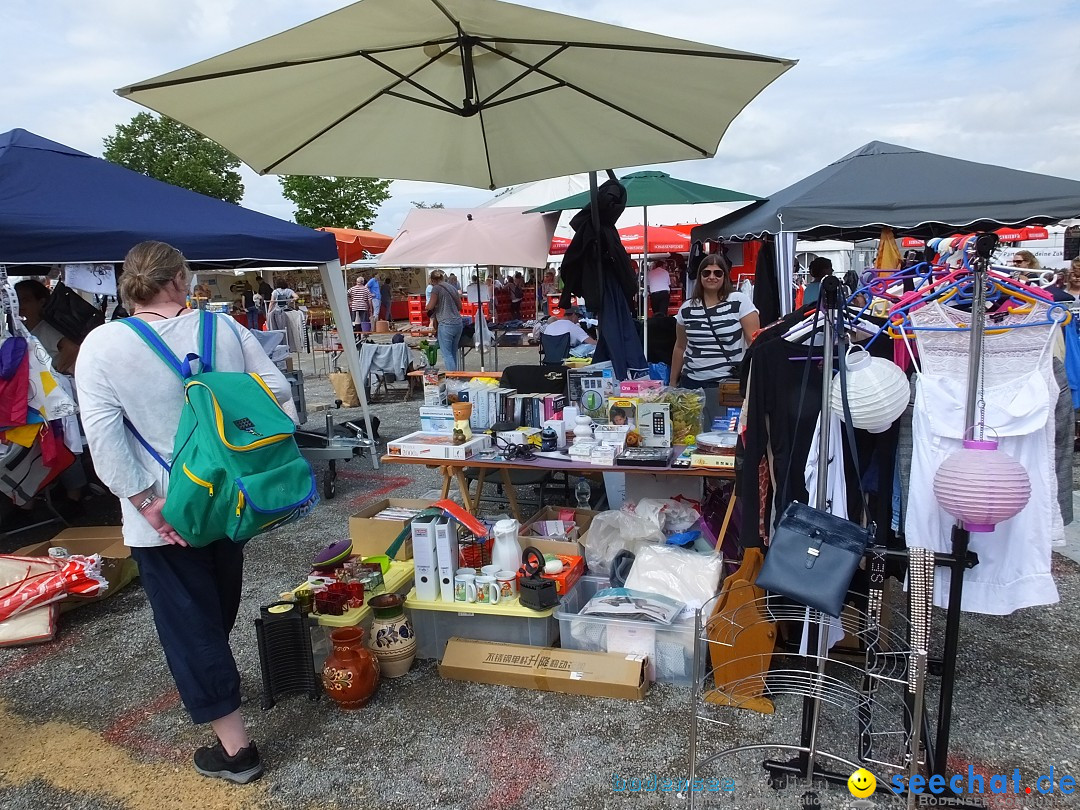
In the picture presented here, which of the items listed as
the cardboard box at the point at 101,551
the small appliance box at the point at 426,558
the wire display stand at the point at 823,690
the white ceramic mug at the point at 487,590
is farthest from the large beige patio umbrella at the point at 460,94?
the cardboard box at the point at 101,551

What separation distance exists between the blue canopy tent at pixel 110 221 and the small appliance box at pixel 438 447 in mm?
2330

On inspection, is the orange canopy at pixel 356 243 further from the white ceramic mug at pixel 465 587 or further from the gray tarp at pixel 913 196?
the white ceramic mug at pixel 465 587

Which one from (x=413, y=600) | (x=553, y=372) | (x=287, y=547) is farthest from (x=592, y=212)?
(x=287, y=547)

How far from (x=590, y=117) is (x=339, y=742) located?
307 cm

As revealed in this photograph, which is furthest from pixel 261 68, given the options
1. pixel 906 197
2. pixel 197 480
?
pixel 906 197

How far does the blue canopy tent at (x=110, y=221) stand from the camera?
460 centimetres

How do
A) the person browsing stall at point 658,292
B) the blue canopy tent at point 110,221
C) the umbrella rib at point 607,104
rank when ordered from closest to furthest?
the umbrella rib at point 607,104, the blue canopy tent at point 110,221, the person browsing stall at point 658,292

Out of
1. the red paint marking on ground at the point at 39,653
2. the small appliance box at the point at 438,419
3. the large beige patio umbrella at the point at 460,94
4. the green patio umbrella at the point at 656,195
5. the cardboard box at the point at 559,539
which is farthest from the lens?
the green patio umbrella at the point at 656,195

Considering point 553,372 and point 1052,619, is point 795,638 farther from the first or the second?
point 553,372

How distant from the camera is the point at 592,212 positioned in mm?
4785

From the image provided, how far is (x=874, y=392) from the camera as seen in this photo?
2.35 m

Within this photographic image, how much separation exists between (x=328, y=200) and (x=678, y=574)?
100ft

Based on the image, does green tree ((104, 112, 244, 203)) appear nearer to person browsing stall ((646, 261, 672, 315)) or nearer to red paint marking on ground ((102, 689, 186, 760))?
person browsing stall ((646, 261, 672, 315))

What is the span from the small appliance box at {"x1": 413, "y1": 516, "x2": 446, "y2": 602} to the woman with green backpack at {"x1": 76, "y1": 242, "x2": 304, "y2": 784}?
94 cm
